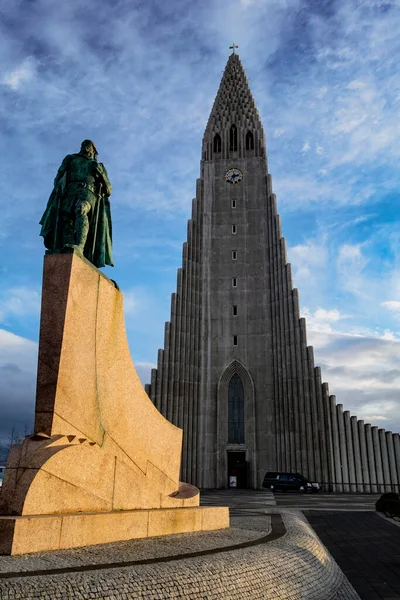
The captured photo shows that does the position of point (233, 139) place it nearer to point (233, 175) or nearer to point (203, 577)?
point (233, 175)

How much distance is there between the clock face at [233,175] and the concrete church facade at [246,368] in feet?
0.27

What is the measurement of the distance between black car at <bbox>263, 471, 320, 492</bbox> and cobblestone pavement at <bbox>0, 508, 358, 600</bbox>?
23.2 meters

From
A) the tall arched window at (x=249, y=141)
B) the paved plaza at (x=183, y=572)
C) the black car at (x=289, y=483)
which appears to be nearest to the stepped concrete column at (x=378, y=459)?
the black car at (x=289, y=483)

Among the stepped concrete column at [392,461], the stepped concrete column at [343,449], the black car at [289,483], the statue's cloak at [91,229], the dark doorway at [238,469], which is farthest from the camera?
the dark doorway at [238,469]

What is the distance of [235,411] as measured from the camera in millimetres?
33250

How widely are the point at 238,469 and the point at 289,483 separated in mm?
4464

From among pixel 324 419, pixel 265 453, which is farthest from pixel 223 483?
pixel 324 419

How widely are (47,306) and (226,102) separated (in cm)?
4000

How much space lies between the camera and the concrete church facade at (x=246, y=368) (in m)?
30.5

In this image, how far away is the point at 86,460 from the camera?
6285 mm

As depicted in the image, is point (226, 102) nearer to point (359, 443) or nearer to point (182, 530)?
point (359, 443)

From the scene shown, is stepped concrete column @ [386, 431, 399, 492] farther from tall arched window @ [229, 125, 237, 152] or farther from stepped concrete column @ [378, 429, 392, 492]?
tall arched window @ [229, 125, 237, 152]

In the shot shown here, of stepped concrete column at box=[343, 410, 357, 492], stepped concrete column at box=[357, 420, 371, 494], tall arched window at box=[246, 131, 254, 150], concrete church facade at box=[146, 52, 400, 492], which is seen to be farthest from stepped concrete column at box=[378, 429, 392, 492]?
tall arched window at box=[246, 131, 254, 150]

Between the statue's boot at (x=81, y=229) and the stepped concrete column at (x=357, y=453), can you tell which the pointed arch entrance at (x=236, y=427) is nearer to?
the stepped concrete column at (x=357, y=453)
